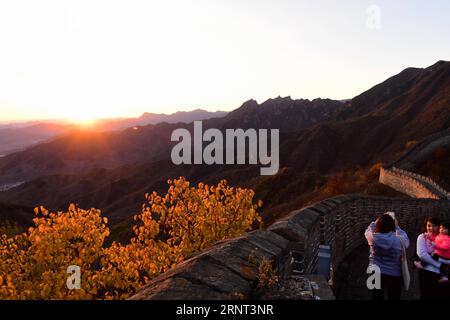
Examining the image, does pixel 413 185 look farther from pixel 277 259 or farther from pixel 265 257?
pixel 265 257

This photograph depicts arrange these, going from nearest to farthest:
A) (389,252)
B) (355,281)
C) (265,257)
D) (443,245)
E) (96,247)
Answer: (265,257), (389,252), (443,245), (355,281), (96,247)

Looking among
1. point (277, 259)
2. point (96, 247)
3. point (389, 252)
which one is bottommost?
point (96, 247)

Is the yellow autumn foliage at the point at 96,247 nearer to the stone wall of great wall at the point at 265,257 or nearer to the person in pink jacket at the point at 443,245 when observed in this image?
the stone wall of great wall at the point at 265,257

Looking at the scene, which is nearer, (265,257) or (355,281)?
(265,257)

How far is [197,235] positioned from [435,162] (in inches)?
2073

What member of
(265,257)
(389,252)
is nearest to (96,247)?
(265,257)

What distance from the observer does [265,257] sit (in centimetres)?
506

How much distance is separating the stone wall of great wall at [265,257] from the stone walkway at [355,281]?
331 millimetres

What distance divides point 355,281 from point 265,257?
271 inches

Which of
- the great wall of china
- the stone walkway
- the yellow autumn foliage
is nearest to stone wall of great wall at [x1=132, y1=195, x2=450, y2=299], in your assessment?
the great wall of china

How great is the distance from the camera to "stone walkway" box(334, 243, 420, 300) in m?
9.84

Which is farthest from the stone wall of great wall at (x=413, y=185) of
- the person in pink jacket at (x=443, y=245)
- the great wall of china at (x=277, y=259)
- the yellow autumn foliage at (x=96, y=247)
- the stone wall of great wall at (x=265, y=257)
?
the person in pink jacket at (x=443, y=245)
